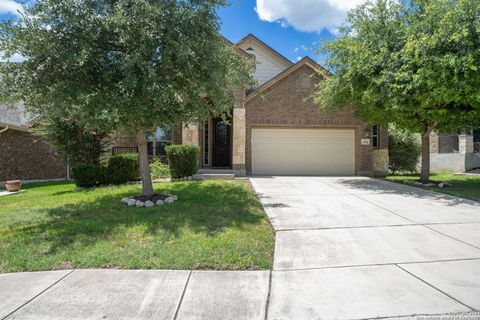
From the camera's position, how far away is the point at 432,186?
1083cm

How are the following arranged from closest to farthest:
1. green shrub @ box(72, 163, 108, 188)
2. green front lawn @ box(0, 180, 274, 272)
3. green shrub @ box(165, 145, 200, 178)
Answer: green front lawn @ box(0, 180, 274, 272) → green shrub @ box(72, 163, 108, 188) → green shrub @ box(165, 145, 200, 178)

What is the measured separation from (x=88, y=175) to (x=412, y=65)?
1126 centimetres

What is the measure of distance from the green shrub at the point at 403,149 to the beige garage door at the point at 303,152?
2631 millimetres

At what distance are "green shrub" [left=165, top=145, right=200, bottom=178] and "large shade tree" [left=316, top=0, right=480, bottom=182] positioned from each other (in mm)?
5644

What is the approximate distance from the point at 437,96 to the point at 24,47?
10339mm

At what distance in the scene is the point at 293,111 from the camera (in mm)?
14273

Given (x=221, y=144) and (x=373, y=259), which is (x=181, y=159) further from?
(x=373, y=259)

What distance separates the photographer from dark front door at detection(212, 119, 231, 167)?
50.1 feet

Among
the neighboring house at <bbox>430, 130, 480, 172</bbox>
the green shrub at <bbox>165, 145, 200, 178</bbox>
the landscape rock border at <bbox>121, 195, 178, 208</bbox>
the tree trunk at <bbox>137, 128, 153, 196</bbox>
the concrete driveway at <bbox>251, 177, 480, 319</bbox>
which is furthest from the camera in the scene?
the neighboring house at <bbox>430, 130, 480, 172</bbox>

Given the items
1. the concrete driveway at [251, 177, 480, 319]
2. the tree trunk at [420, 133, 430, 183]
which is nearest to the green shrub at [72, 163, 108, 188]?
the concrete driveway at [251, 177, 480, 319]

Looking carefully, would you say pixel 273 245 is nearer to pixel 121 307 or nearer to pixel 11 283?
pixel 121 307

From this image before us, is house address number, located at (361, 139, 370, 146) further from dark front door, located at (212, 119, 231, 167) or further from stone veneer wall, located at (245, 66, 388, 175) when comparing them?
dark front door, located at (212, 119, 231, 167)

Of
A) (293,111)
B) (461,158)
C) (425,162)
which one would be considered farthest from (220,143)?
(461,158)

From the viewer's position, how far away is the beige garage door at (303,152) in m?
14.7
